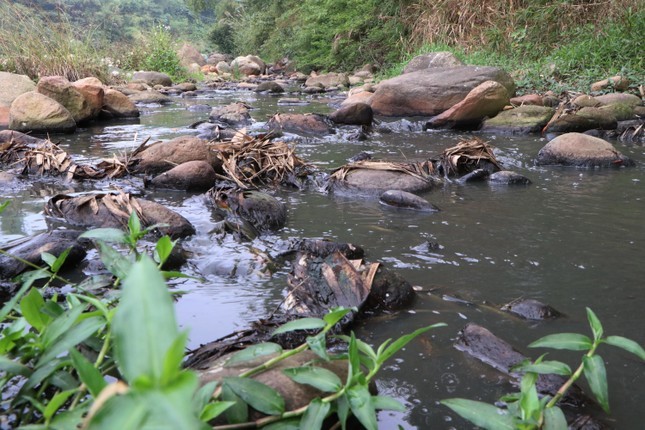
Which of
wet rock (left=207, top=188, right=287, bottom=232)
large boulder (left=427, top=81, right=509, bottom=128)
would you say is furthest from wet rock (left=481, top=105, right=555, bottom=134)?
wet rock (left=207, top=188, right=287, bottom=232)

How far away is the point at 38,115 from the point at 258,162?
432 centimetres

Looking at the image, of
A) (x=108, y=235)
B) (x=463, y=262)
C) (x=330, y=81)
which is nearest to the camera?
(x=108, y=235)

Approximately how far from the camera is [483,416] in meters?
1.24

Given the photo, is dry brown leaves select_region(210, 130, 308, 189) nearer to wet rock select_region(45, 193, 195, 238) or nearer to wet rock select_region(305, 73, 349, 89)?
wet rock select_region(45, 193, 195, 238)

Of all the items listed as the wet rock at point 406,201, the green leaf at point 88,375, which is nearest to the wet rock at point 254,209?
→ the wet rock at point 406,201

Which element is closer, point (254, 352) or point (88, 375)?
point (88, 375)

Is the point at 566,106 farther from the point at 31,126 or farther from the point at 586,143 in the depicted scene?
the point at 31,126

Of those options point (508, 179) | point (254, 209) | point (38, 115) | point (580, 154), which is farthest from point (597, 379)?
point (38, 115)

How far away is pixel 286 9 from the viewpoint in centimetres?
2598

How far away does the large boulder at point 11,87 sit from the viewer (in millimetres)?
8660

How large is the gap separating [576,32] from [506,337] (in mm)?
11523

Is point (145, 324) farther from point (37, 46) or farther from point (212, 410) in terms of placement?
point (37, 46)

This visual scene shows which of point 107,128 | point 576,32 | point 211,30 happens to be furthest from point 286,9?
point 107,128

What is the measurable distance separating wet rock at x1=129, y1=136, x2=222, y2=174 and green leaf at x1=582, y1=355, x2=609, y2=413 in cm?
404
